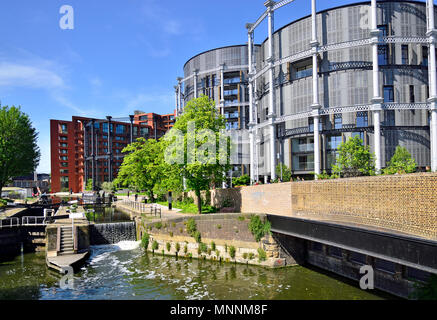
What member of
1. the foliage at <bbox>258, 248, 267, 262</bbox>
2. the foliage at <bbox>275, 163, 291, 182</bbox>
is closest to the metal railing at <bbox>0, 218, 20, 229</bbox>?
the foliage at <bbox>258, 248, 267, 262</bbox>

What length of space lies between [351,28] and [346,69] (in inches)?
183

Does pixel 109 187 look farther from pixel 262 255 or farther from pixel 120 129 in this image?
pixel 262 255

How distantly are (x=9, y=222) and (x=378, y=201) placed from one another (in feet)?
92.7

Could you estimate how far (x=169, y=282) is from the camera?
657 inches

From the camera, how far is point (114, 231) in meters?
26.6

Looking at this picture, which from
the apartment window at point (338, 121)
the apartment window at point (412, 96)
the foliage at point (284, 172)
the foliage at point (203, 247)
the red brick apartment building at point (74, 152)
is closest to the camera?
the foliage at point (203, 247)

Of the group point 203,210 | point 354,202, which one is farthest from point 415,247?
point 203,210

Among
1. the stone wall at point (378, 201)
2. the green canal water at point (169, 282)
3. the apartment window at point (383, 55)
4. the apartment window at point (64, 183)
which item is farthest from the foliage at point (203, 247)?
the apartment window at point (64, 183)

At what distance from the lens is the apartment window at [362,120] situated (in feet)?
118

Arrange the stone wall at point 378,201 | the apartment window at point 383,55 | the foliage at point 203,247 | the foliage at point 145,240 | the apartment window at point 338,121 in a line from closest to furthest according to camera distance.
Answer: the stone wall at point 378,201, the foliage at point 203,247, the foliage at point 145,240, the apartment window at point 383,55, the apartment window at point 338,121

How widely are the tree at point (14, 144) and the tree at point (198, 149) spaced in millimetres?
30098

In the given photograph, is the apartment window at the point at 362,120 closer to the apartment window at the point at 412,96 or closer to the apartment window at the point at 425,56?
the apartment window at the point at 412,96

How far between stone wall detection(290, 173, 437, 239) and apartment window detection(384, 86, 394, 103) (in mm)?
22335

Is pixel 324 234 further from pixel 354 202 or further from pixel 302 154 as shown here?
pixel 302 154
